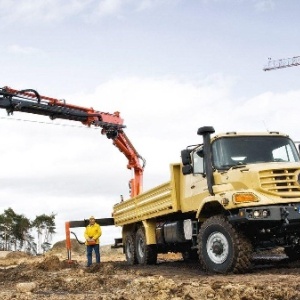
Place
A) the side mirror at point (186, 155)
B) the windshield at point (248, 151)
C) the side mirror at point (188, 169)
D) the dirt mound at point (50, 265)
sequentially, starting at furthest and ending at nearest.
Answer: the dirt mound at point (50, 265)
the side mirror at point (188, 169)
the side mirror at point (186, 155)
the windshield at point (248, 151)

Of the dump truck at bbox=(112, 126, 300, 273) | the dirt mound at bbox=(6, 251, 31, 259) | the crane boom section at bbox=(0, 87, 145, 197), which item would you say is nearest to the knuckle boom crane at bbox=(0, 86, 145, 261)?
the crane boom section at bbox=(0, 87, 145, 197)

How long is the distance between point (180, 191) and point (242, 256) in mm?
3162

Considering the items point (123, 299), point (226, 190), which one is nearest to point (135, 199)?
point (226, 190)

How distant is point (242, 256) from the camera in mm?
8914

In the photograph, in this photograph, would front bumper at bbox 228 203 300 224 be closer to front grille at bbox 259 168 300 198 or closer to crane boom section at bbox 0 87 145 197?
front grille at bbox 259 168 300 198

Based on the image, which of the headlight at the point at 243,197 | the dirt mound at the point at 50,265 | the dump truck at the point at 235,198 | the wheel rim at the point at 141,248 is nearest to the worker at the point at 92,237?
the dirt mound at the point at 50,265

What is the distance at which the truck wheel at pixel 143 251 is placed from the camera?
13891 mm

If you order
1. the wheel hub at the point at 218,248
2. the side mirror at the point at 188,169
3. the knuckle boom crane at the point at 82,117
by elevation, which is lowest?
the wheel hub at the point at 218,248

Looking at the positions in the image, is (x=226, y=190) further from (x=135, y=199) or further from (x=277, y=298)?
(x=135, y=199)

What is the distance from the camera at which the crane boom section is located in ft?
53.3

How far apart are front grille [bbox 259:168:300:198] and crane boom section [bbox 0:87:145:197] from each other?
31.0ft

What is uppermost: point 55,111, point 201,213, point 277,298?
point 55,111

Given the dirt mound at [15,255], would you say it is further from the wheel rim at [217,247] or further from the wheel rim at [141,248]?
the wheel rim at [217,247]

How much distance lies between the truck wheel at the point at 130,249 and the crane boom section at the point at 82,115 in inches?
129
